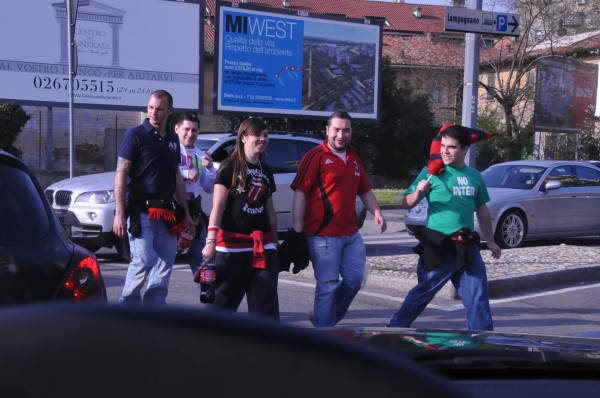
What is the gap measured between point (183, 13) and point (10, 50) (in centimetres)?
474

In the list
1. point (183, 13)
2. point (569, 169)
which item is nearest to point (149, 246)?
point (569, 169)

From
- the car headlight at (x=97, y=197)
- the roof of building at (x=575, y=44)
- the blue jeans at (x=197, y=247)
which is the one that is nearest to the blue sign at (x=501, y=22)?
the blue jeans at (x=197, y=247)

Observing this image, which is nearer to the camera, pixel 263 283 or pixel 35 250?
pixel 35 250

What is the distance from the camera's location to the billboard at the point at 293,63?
22016 millimetres

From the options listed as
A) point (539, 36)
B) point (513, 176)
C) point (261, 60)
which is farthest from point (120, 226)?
point (539, 36)

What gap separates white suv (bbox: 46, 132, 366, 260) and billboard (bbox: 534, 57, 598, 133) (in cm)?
2579

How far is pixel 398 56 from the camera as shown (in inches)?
1753

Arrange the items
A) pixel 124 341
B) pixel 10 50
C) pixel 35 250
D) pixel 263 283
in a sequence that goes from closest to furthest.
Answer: pixel 124 341, pixel 35 250, pixel 263 283, pixel 10 50

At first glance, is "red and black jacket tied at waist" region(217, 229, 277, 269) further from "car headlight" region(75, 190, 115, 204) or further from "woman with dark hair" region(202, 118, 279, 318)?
"car headlight" region(75, 190, 115, 204)

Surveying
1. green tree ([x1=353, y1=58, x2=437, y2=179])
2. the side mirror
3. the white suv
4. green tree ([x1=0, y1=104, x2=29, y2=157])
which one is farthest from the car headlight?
green tree ([x1=353, y1=58, x2=437, y2=179])

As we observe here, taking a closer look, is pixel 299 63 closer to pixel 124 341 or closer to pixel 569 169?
pixel 569 169

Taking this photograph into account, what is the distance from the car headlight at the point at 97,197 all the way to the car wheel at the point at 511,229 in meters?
6.29

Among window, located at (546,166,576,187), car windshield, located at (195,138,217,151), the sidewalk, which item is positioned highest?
car windshield, located at (195,138,217,151)

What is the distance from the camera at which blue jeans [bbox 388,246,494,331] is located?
6145 mm
